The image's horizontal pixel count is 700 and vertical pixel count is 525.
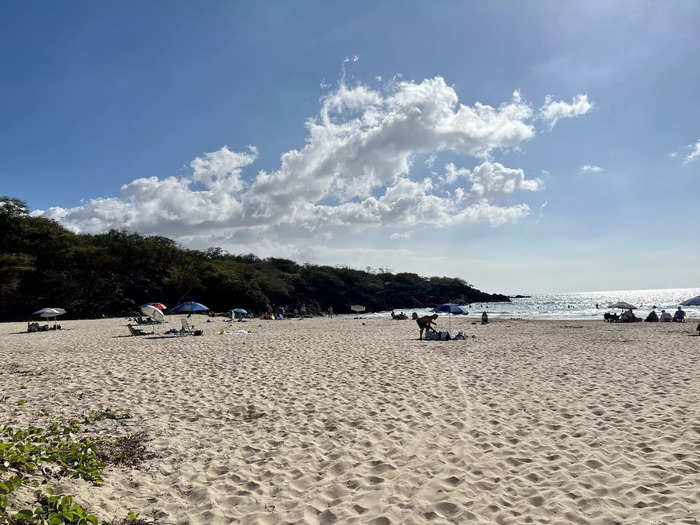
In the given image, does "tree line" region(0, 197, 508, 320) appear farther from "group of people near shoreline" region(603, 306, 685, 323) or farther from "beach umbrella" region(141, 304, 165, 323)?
"group of people near shoreline" region(603, 306, 685, 323)

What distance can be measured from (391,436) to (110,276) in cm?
5798

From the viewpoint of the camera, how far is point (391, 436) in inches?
261

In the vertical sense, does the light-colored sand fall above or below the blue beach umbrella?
below

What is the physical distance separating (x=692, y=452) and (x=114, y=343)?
21.0 m

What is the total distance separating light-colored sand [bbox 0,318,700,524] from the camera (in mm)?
4465

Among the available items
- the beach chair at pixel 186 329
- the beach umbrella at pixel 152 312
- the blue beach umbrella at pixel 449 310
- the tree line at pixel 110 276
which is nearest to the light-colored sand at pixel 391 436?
the blue beach umbrella at pixel 449 310

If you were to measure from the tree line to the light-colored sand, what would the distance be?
40.8m

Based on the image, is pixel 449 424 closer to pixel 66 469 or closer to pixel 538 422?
pixel 538 422

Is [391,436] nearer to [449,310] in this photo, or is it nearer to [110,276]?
[449,310]

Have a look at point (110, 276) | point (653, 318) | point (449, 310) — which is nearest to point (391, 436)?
point (449, 310)

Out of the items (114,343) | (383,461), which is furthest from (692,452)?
(114,343)

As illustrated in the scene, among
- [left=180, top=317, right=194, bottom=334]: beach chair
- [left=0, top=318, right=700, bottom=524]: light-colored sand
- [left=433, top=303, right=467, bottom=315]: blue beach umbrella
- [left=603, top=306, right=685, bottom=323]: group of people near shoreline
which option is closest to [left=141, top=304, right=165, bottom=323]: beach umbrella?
[left=180, top=317, right=194, bottom=334]: beach chair

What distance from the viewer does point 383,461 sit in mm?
5691

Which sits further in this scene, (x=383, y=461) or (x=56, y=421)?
(x=56, y=421)
